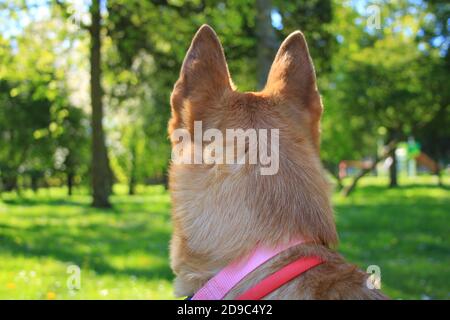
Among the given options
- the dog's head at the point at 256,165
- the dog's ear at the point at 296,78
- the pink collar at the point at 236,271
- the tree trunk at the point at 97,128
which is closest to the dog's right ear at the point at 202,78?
the dog's head at the point at 256,165

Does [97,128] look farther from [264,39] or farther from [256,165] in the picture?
[256,165]

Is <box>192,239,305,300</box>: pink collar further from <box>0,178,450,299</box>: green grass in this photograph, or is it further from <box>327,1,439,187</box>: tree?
<box>327,1,439,187</box>: tree

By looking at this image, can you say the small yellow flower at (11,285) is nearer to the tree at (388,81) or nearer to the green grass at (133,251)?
the green grass at (133,251)

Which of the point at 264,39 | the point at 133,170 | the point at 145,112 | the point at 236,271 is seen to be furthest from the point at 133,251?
the point at 133,170

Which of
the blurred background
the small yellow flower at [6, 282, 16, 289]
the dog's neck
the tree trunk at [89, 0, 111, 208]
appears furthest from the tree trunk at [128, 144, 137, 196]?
the dog's neck

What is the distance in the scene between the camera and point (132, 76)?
838 inches

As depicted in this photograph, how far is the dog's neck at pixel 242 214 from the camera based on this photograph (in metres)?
2.53

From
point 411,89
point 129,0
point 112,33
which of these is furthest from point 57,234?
point 411,89

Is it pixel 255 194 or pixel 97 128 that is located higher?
pixel 97 128

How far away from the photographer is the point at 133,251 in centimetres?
1035

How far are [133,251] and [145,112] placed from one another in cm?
1792

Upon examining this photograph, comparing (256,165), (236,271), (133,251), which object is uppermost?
(256,165)

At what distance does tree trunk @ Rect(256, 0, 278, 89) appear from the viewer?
9531 mm

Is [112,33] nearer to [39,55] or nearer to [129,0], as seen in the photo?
[39,55]
